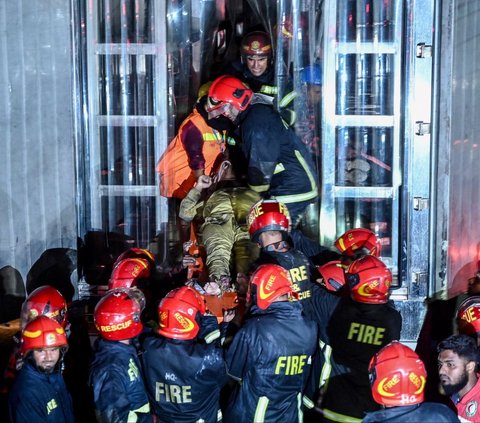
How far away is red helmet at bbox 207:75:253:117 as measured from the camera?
7.46 metres

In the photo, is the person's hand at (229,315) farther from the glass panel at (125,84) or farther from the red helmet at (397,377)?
the glass panel at (125,84)

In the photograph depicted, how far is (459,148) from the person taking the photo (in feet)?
26.1

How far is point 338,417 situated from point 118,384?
188 cm

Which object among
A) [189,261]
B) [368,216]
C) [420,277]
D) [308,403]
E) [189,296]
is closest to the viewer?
[189,296]

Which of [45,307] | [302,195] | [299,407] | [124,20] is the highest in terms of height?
[124,20]

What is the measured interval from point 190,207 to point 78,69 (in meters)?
1.93

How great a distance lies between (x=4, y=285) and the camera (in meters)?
8.21

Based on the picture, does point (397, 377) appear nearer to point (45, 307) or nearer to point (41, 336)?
point (41, 336)

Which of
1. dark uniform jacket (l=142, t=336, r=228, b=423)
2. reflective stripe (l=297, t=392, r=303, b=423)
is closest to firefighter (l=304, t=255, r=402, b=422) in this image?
reflective stripe (l=297, t=392, r=303, b=423)

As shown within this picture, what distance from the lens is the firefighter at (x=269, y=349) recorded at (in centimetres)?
594

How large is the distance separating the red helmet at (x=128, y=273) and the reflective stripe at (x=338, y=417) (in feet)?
6.57

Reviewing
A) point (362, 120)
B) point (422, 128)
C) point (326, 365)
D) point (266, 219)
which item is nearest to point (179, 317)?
point (266, 219)

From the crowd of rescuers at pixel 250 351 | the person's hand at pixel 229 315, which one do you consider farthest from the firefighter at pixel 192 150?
the person's hand at pixel 229 315

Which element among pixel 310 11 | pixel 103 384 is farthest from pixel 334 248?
pixel 103 384
